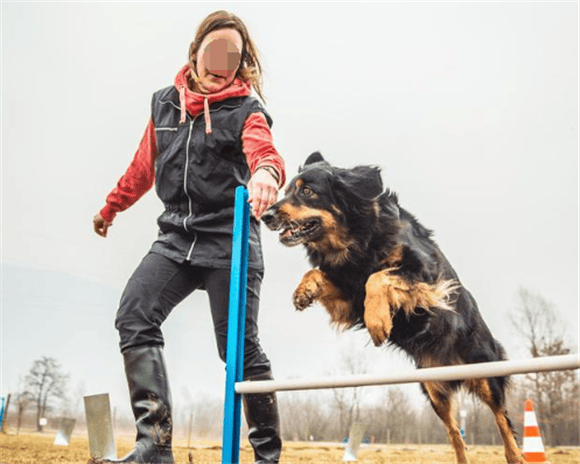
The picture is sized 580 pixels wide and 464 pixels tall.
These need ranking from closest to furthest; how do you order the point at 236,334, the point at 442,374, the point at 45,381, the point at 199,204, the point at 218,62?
the point at 442,374, the point at 236,334, the point at 199,204, the point at 218,62, the point at 45,381

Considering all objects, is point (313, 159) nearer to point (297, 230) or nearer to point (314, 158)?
point (314, 158)

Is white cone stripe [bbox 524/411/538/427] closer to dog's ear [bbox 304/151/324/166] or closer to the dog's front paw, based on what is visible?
the dog's front paw

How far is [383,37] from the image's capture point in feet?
6.63

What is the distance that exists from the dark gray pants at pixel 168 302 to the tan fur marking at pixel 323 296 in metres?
0.33

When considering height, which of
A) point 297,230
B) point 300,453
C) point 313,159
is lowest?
point 300,453

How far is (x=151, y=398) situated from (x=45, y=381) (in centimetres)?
107

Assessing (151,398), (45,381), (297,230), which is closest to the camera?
(151,398)

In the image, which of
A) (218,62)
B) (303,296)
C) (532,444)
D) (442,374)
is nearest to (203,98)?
(218,62)

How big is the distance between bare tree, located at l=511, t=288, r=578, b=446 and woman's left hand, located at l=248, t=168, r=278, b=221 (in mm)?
768

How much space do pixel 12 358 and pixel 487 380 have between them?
155cm

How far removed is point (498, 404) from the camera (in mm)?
1481

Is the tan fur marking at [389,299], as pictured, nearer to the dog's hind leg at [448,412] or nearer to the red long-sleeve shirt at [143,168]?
the dog's hind leg at [448,412]

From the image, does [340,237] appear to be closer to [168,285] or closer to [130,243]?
[168,285]

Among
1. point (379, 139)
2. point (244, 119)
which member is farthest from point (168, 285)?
point (379, 139)
